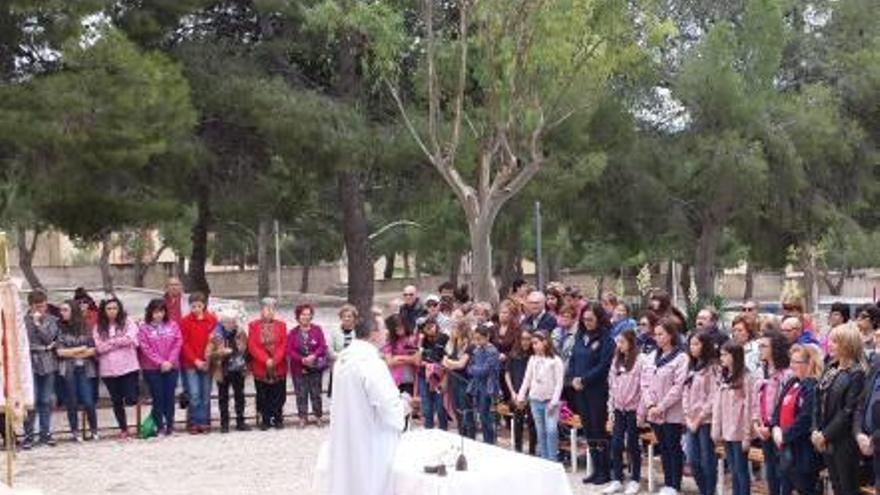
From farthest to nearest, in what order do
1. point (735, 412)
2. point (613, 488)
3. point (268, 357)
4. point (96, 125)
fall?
point (96, 125), point (268, 357), point (613, 488), point (735, 412)

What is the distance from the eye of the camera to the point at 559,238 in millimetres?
46750

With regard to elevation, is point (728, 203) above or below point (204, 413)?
above

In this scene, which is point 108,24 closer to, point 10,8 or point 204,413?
point 10,8

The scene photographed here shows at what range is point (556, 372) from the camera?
12445 mm

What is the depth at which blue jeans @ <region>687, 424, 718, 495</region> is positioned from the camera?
1078cm

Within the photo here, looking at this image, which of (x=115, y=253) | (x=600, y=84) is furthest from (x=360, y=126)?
(x=115, y=253)

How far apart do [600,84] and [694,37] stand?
14.8 m

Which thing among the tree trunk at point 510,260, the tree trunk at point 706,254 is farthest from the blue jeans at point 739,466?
the tree trunk at point 510,260

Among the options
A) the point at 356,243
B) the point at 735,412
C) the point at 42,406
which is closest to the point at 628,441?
the point at 735,412

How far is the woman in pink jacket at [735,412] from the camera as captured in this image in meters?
10.3

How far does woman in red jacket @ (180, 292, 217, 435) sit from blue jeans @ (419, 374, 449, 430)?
2734mm

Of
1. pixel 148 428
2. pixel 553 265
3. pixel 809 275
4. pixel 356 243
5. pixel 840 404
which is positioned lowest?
pixel 148 428

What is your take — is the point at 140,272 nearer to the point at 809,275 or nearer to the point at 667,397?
the point at 809,275

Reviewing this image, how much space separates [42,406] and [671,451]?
25.7ft
